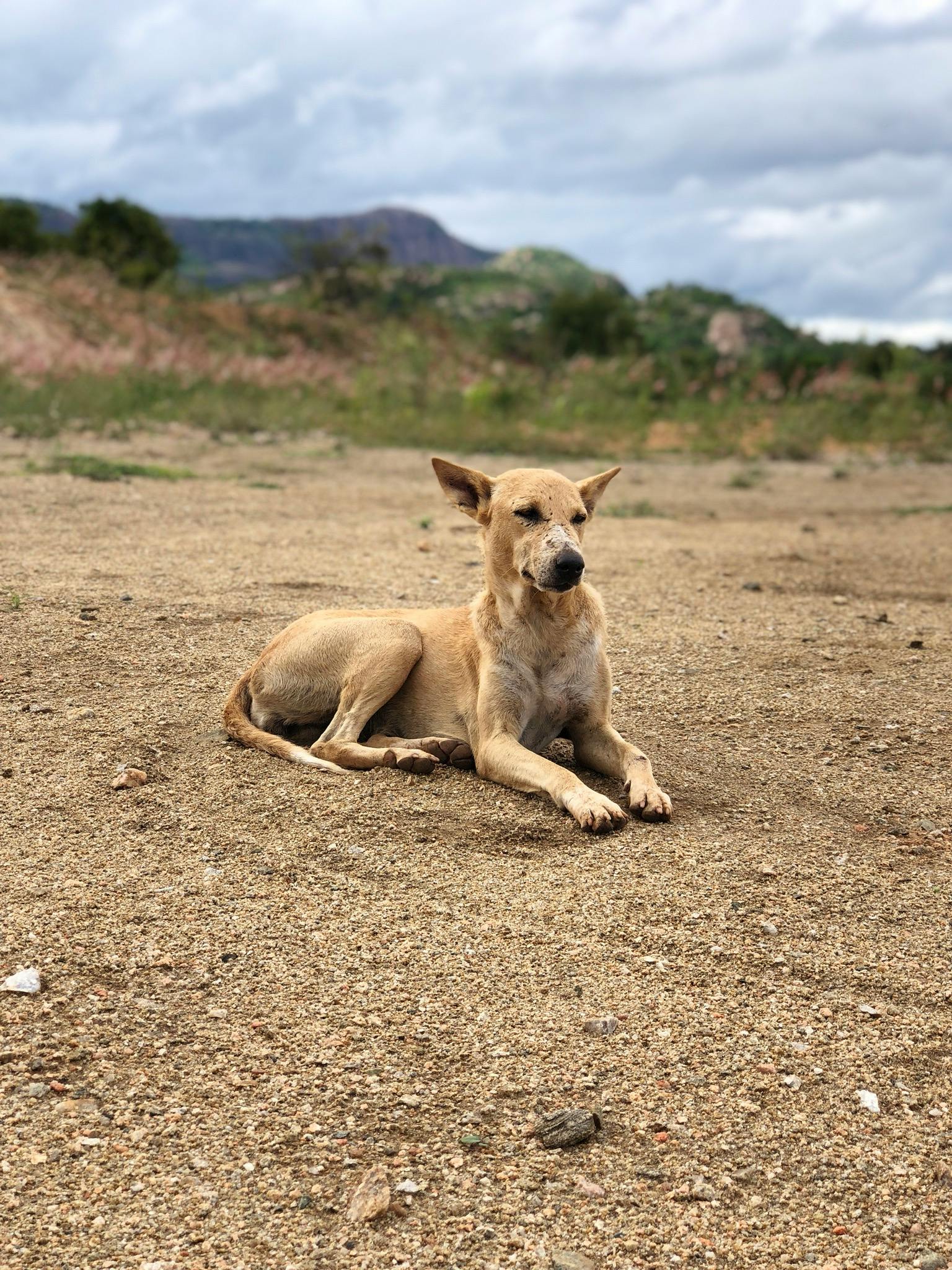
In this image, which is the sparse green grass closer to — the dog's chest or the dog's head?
the dog's head

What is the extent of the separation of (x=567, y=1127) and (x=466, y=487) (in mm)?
2786

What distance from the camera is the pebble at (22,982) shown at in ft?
10.7

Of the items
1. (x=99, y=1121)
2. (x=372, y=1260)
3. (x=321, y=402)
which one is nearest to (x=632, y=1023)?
(x=372, y=1260)

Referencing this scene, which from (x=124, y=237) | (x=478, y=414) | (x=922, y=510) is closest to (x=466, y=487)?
(x=922, y=510)

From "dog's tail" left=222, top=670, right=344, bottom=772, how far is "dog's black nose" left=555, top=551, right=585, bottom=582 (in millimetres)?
1135

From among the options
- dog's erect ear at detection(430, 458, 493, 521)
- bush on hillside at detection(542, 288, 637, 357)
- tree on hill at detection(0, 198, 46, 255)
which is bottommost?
dog's erect ear at detection(430, 458, 493, 521)

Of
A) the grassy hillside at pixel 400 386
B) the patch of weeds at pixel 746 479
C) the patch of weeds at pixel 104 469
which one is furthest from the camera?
the grassy hillside at pixel 400 386

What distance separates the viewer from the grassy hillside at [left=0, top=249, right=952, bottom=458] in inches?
718

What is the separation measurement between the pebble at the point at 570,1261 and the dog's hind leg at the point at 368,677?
2.54m

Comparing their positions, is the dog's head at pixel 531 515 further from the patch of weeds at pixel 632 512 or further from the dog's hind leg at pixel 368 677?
the patch of weeds at pixel 632 512

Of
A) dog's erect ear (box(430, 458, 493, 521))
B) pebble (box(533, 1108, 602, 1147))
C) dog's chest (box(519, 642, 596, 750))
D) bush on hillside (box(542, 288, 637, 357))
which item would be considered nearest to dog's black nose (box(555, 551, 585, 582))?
dog's chest (box(519, 642, 596, 750))

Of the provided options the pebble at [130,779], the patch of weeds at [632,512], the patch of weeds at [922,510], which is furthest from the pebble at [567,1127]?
the patch of weeds at [922,510]

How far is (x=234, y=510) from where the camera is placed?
10.7m

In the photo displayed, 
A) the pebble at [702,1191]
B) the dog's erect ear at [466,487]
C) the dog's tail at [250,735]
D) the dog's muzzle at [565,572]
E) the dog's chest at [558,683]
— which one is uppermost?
the dog's erect ear at [466,487]
